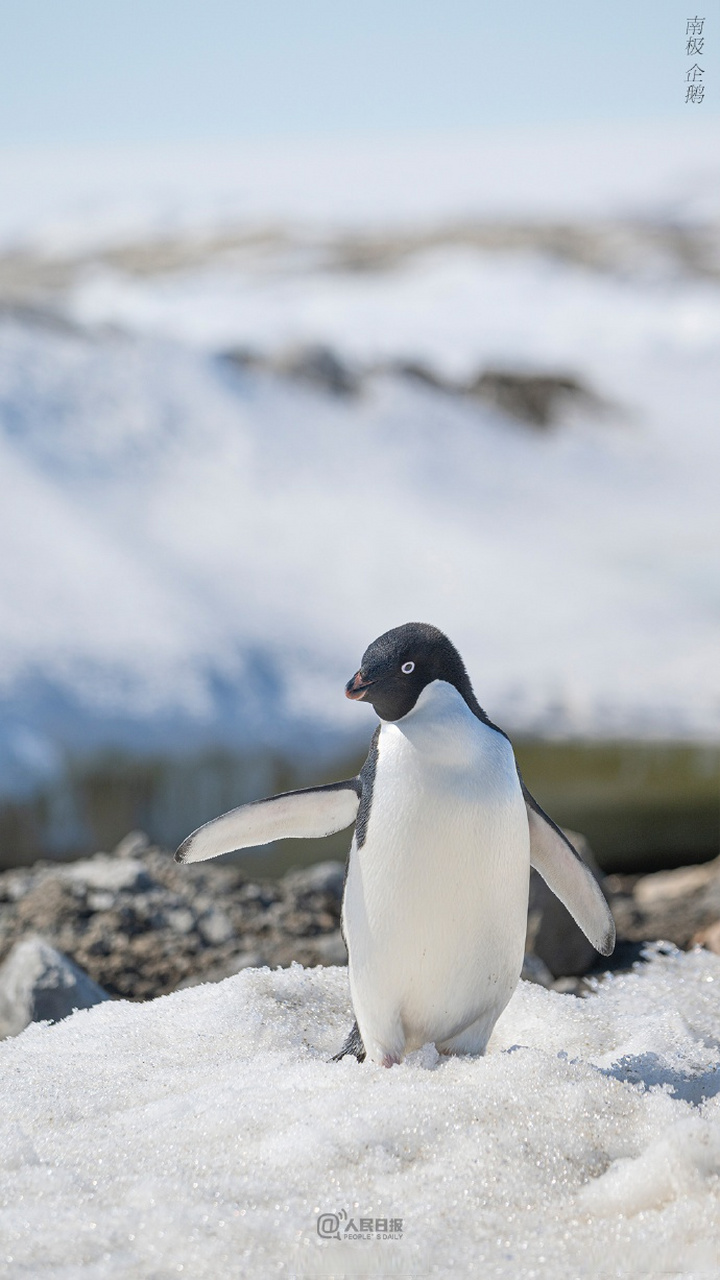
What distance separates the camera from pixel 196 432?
6133 millimetres

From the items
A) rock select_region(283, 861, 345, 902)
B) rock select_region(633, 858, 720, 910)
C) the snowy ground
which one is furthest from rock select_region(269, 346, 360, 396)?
rock select_region(283, 861, 345, 902)

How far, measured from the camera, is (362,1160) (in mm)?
1325

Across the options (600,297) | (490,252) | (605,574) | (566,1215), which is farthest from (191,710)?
(490,252)

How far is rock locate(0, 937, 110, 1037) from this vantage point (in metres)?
2.24

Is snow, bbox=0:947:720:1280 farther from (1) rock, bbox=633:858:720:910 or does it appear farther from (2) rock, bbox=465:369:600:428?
(2) rock, bbox=465:369:600:428

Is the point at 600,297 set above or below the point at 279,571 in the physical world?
above

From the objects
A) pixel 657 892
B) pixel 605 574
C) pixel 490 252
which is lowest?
pixel 657 892

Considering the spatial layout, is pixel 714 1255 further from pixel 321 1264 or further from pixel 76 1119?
pixel 76 1119

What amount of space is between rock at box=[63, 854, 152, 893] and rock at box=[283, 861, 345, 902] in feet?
1.31

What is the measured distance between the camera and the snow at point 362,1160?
1181 millimetres

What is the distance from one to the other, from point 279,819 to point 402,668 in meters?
0.43

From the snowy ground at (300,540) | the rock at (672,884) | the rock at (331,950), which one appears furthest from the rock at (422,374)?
the rock at (331,950)

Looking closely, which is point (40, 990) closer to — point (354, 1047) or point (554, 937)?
point (354, 1047)

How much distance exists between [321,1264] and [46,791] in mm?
3142
